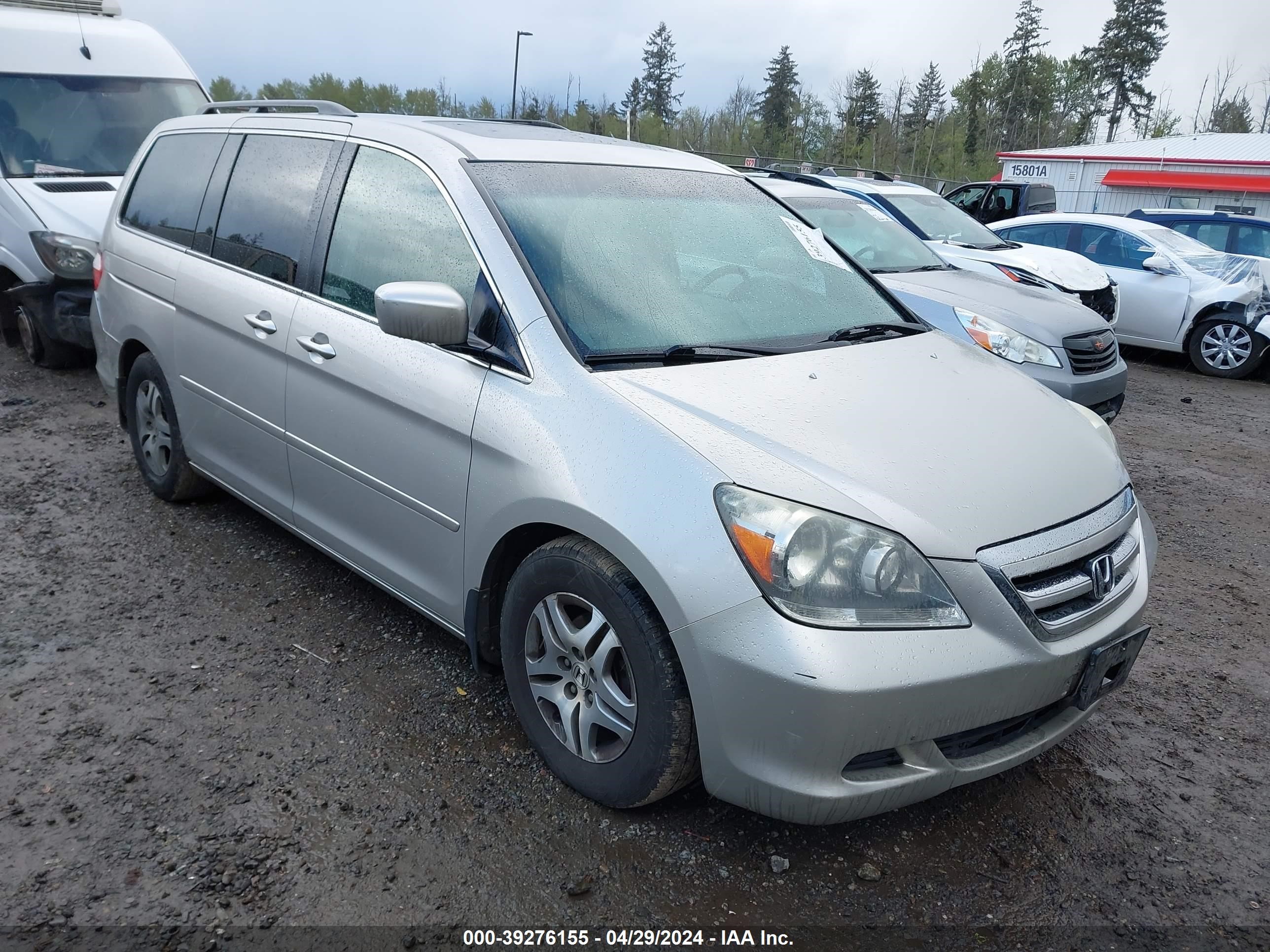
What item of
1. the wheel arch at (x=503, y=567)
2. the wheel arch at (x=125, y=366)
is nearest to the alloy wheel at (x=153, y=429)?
the wheel arch at (x=125, y=366)

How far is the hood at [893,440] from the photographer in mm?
2326

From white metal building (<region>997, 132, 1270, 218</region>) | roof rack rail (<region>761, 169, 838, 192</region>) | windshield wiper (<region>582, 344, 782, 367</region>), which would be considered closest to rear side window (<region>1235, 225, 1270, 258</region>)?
roof rack rail (<region>761, 169, 838, 192</region>)

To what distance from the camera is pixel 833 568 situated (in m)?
2.23

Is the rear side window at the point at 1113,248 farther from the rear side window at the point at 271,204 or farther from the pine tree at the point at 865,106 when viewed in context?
the pine tree at the point at 865,106

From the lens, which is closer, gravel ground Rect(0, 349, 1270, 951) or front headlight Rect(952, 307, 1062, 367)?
gravel ground Rect(0, 349, 1270, 951)

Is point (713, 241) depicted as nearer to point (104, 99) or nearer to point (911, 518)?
point (911, 518)

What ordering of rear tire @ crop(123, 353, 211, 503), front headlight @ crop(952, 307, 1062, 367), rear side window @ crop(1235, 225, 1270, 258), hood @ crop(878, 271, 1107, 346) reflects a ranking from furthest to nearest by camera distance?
rear side window @ crop(1235, 225, 1270, 258) < hood @ crop(878, 271, 1107, 346) < front headlight @ crop(952, 307, 1062, 367) < rear tire @ crop(123, 353, 211, 503)

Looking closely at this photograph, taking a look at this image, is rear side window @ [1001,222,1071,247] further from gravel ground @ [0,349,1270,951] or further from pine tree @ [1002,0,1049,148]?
pine tree @ [1002,0,1049,148]

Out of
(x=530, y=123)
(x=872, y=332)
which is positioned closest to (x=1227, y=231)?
(x=872, y=332)

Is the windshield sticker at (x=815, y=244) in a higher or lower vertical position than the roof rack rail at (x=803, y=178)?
lower

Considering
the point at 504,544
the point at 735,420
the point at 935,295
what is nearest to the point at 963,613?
the point at 735,420

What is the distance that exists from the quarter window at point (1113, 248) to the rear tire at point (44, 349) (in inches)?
404

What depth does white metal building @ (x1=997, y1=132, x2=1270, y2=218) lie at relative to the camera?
88.7 ft

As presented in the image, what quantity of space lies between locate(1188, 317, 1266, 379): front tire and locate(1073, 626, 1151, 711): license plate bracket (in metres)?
8.96
